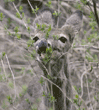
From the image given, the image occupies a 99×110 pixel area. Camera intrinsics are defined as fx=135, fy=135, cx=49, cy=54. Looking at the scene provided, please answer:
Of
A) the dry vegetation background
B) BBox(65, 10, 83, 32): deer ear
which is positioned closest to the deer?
BBox(65, 10, 83, 32): deer ear

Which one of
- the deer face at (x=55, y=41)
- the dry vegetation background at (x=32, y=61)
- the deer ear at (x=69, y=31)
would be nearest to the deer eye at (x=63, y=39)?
the deer face at (x=55, y=41)

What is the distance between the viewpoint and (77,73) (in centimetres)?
470

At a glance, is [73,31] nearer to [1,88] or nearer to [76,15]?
[76,15]

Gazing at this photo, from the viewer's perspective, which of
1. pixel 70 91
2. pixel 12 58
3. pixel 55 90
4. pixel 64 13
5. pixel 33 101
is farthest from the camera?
pixel 12 58

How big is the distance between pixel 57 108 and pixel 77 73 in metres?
2.43

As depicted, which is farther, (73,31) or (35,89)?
(35,89)

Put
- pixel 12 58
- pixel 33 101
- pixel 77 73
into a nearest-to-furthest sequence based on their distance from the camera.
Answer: pixel 33 101 → pixel 77 73 → pixel 12 58

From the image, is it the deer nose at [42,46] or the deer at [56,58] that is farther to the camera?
the deer at [56,58]

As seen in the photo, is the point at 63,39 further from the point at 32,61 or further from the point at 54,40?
the point at 32,61

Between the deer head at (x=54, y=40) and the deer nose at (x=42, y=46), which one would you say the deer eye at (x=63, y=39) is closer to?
the deer head at (x=54, y=40)

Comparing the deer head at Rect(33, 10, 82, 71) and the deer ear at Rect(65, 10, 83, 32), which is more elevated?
the deer ear at Rect(65, 10, 83, 32)

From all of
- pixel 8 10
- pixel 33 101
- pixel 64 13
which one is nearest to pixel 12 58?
pixel 8 10

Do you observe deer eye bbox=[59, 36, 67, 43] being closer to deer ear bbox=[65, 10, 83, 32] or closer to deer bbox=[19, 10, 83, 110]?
deer bbox=[19, 10, 83, 110]

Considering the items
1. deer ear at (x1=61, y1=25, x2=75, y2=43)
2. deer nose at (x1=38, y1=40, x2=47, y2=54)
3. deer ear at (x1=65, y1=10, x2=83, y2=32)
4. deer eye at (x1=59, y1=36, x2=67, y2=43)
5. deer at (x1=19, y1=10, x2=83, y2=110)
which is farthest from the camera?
deer ear at (x1=65, y1=10, x2=83, y2=32)
